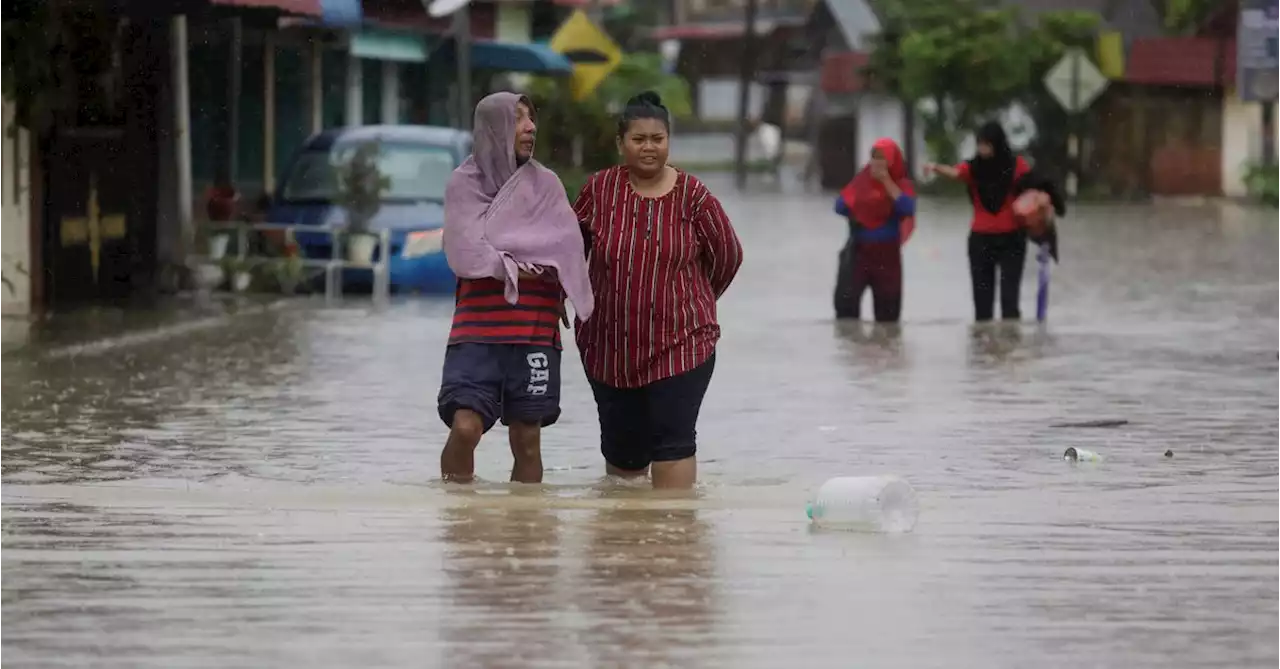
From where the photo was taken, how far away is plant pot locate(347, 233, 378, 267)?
2436cm

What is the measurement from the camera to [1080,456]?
39.9 feet

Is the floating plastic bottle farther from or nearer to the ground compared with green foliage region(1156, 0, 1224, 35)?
nearer to the ground

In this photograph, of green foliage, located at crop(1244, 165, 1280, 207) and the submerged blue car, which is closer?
the submerged blue car

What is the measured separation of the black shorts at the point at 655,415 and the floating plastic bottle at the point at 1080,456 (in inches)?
87.6

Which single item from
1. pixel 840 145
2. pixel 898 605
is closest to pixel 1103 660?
pixel 898 605

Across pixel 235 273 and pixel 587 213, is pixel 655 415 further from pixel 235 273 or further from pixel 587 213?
pixel 235 273

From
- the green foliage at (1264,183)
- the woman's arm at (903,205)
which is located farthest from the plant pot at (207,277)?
the green foliage at (1264,183)

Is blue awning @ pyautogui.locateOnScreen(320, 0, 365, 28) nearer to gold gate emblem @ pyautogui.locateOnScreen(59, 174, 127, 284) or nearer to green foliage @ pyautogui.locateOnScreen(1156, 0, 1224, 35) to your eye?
gold gate emblem @ pyautogui.locateOnScreen(59, 174, 127, 284)

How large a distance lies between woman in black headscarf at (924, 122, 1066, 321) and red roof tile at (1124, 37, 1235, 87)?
150 feet

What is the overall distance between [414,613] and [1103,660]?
5.75 feet

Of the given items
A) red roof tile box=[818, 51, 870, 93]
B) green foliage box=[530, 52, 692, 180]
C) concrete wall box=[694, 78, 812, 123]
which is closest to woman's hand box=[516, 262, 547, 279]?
green foliage box=[530, 52, 692, 180]

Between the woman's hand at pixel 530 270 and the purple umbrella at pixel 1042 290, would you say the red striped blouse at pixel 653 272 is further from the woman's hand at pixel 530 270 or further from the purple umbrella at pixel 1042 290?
the purple umbrella at pixel 1042 290

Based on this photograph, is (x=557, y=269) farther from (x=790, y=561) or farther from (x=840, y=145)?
(x=840, y=145)

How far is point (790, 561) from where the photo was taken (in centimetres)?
888
